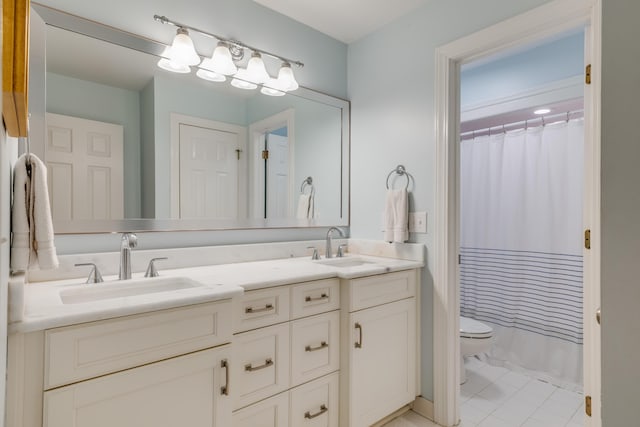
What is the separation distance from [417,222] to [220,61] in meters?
1.40

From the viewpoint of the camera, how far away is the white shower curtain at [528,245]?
2434mm

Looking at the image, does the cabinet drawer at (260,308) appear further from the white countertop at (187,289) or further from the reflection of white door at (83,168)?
the reflection of white door at (83,168)

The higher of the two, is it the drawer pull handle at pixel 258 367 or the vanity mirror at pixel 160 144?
the vanity mirror at pixel 160 144

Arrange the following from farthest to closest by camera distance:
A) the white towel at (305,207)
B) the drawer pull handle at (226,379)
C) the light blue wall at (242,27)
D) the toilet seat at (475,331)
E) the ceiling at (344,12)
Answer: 1. the toilet seat at (475,331)
2. the white towel at (305,207)
3. the ceiling at (344,12)
4. the light blue wall at (242,27)
5. the drawer pull handle at (226,379)

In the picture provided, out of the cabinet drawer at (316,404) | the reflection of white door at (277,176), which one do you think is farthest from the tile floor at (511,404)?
the reflection of white door at (277,176)

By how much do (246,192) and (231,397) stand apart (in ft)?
3.59

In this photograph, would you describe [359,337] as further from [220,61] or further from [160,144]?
[220,61]

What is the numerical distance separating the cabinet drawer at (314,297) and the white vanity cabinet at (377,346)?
0.05 meters

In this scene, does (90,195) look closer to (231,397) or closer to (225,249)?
(225,249)

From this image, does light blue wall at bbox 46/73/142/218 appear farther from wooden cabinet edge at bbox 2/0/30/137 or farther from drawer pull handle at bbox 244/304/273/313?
wooden cabinet edge at bbox 2/0/30/137

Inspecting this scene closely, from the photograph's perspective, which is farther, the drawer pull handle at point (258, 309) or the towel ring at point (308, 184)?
the towel ring at point (308, 184)

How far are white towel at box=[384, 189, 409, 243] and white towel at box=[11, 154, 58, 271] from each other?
160 centimetres

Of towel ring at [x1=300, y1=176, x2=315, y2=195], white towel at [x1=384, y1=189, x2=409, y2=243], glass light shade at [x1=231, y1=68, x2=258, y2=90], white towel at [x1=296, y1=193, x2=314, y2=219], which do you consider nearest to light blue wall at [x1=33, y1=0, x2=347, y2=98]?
glass light shade at [x1=231, y1=68, x2=258, y2=90]

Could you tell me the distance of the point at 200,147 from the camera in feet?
6.11
